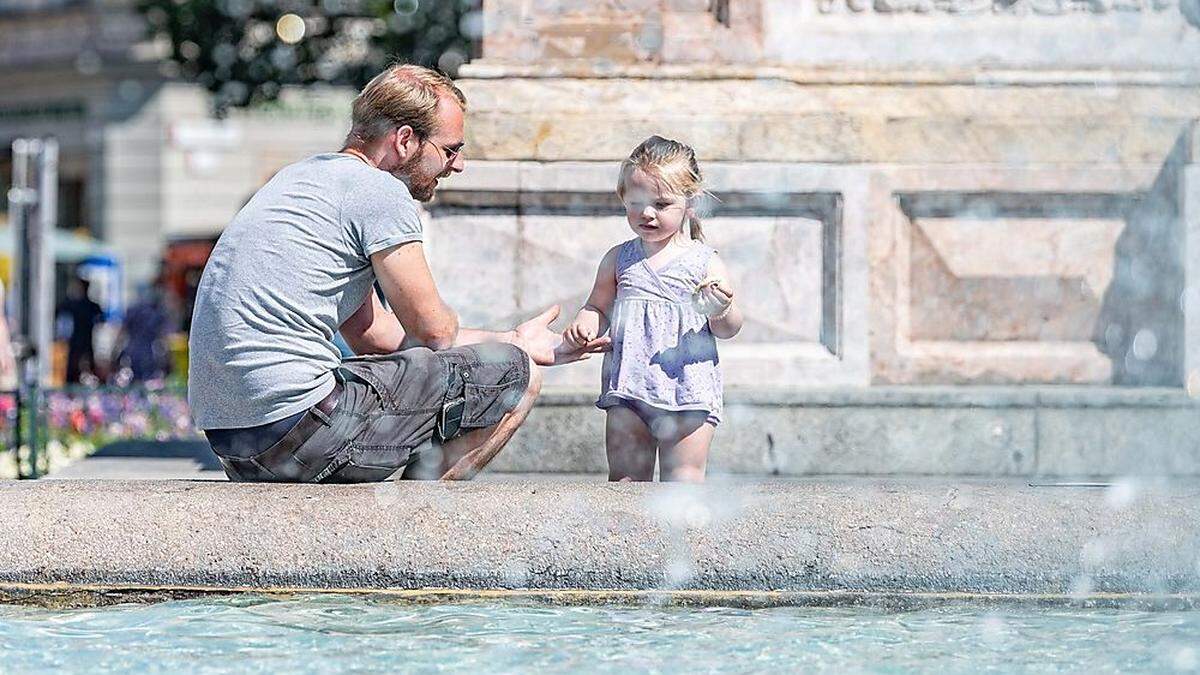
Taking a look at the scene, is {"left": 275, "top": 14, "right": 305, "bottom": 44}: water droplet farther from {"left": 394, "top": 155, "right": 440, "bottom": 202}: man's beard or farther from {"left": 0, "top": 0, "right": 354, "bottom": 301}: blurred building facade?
{"left": 394, "top": 155, "right": 440, "bottom": 202}: man's beard

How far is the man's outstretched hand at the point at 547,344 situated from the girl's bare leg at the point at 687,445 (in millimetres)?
338

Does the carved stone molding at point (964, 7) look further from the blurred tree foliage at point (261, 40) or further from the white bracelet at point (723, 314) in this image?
the blurred tree foliage at point (261, 40)

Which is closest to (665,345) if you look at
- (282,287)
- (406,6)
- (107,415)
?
(282,287)

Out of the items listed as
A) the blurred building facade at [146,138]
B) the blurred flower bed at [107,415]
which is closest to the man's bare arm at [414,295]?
the blurred flower bed at [107,415]

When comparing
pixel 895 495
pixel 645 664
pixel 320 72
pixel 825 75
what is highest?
pixel 320 72

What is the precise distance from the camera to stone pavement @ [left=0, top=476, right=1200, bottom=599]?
4.20 metres

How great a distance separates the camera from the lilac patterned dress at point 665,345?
18.6 ft

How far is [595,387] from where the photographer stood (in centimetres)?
652

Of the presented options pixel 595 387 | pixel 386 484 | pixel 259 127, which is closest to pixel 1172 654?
pixel 386 484

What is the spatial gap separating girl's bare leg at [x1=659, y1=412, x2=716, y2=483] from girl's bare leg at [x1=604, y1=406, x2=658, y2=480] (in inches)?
2.7

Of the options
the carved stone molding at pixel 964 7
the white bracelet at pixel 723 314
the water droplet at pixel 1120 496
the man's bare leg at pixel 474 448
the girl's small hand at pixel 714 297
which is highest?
the carved stone molding at pixel 964 7

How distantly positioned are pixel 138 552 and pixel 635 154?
1.92 m

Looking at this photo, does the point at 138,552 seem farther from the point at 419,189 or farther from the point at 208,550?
the point at 419,189

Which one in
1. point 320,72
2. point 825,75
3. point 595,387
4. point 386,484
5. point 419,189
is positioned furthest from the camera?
point 320,72
